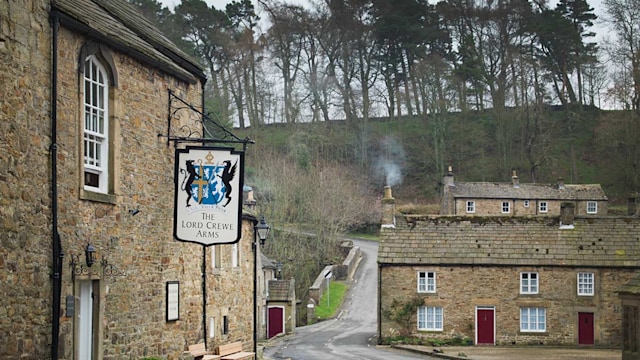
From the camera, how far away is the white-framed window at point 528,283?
38.3m

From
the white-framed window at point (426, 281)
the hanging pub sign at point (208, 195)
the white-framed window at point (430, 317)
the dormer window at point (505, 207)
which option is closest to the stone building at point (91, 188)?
the hanging pub sign at point (208, 195)

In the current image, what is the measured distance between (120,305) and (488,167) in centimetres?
5909

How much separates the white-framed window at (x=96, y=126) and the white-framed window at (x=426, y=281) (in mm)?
25856

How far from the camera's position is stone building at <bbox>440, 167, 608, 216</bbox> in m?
63.4

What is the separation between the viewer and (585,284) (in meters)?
38.4

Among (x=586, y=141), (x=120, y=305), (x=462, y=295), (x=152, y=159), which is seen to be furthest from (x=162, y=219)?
(x=586, y=141)

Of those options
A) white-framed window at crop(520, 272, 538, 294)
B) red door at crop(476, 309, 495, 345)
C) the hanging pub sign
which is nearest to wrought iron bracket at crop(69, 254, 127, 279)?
the hanging pub sign

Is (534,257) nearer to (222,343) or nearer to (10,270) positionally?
(222,343)

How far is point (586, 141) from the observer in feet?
240

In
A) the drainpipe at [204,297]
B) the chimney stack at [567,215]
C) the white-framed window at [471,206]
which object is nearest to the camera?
the drainpipe at [204,297]

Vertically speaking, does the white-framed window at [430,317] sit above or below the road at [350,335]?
above

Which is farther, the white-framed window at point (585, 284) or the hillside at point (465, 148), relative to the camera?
the hillside at point (465, 148)

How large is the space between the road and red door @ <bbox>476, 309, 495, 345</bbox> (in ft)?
15.1

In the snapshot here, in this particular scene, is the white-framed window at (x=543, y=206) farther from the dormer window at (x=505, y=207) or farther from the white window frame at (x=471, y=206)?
the white window frame at (x=471, y=206)
